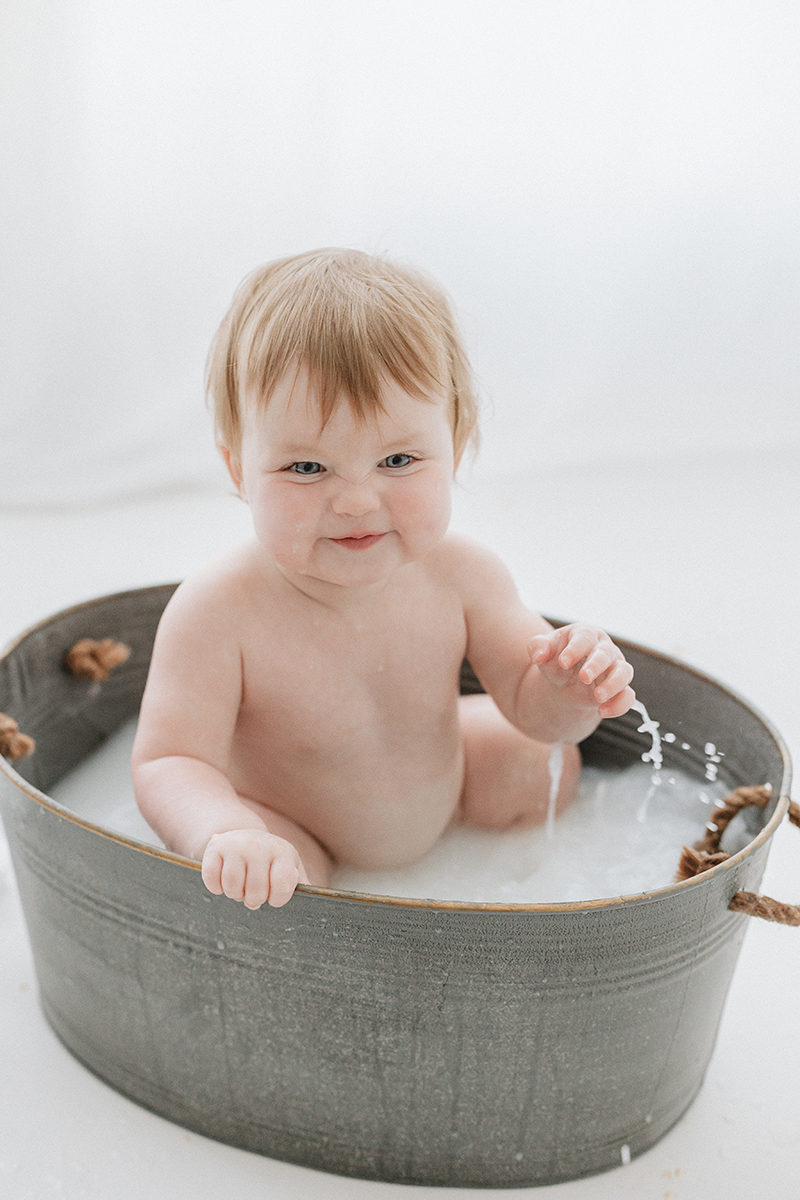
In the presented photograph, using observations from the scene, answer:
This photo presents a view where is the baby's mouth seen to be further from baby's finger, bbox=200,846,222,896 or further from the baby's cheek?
baby's finger, bbox=200,846,222,896

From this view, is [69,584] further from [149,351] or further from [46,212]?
[46,212]

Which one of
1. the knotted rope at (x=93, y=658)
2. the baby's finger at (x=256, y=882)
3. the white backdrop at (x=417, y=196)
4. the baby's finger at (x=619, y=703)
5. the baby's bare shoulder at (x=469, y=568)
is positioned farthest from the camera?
the white backdrop at (x=417, y=196)

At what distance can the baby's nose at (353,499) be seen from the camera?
0.70 m

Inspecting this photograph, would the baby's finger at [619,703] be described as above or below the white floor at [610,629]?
above

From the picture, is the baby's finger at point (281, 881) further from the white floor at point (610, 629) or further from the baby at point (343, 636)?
the white floor at point (610, 629)

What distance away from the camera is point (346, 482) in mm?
700

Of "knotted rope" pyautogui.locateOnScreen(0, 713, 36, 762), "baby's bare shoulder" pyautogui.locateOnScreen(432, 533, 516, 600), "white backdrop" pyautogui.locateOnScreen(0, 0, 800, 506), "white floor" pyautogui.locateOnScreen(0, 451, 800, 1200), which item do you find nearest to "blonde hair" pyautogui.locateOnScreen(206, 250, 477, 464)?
"baby's bare shoulder" pyautogui.locateOnScreen(432, 533, 516, 600)

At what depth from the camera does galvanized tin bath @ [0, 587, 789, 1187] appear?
0.63 m

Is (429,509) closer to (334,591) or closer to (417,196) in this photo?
(334,591)

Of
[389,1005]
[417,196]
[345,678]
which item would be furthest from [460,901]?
[417,196]

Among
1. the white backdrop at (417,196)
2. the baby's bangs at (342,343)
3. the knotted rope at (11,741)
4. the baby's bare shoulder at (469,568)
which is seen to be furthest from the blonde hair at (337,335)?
the white backdrop at (417,196)

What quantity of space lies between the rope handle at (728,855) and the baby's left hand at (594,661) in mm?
99

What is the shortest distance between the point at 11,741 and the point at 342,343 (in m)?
0.35

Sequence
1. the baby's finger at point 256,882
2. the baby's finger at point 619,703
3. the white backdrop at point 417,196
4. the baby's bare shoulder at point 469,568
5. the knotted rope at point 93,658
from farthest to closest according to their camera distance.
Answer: the white backdrop at point 417,196 → the knotted rope at point 93,658 → the baby's bare shoulder at point 469,568 → the baby's finger at point 619,703 → the baby's finger at point 256,882
